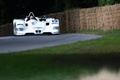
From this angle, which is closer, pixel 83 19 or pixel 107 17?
pixel 107 17

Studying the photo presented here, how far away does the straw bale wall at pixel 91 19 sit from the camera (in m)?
25.6

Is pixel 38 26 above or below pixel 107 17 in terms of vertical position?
below

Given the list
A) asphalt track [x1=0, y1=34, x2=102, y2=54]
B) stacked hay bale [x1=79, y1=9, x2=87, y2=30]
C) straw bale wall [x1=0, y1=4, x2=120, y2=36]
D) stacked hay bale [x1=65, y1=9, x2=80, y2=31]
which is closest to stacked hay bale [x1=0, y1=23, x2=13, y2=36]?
straw bale wall [x1=0, y1=4, x2=120, y2=36]

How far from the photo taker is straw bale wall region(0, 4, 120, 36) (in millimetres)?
25562

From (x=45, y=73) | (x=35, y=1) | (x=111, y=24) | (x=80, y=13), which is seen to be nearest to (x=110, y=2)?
(x=80, y=13)

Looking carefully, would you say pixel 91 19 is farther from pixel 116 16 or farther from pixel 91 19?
pixel 116 16

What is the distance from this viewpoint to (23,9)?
149 feet

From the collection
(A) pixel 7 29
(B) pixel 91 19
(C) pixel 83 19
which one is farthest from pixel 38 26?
(A) pixel 7 29

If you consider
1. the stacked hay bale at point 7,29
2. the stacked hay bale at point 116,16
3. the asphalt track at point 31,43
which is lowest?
the asphalt track at point 31,43

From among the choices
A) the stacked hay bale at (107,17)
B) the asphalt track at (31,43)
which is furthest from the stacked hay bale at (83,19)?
the asphalt track at (31,43)

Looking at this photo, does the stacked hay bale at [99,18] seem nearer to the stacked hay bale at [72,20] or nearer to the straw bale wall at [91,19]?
the straw bale wall at [91,19]

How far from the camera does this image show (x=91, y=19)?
28625mm

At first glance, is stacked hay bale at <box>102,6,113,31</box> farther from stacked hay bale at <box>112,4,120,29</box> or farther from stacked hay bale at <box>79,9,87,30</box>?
stacked hay bale at <box>79,9,87,30</box>

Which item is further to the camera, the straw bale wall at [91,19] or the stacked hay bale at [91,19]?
the stacked hay bale at [91,19]
